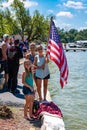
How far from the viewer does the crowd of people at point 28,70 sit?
9.59 metres

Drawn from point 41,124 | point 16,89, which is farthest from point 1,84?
point 41,124

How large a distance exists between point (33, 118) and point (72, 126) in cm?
159

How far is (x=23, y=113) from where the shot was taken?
10055mm

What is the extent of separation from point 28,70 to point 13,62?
3.56 metres

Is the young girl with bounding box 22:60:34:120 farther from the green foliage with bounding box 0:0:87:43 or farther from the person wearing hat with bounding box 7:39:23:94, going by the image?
the green foliage with bounding box 0:0:87:43

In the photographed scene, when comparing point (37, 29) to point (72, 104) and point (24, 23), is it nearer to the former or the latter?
point (24, 23)

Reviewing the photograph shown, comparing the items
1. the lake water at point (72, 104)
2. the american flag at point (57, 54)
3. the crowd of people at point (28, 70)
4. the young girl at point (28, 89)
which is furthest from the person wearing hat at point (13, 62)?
the young girl at point (28, 89)

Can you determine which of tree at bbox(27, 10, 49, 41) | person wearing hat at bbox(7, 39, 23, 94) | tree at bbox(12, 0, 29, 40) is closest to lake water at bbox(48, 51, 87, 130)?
person wearing hat at bbox(7, 39, 23, 94)

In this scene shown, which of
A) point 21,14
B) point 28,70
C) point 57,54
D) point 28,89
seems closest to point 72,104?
point 57,54

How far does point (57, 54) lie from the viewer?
33.5 feet

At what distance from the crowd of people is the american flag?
1.33 ft

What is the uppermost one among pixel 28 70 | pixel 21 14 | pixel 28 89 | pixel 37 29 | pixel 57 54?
pixel 57 54

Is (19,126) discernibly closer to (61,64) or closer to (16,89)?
(61,64)

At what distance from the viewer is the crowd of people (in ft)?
31.4
